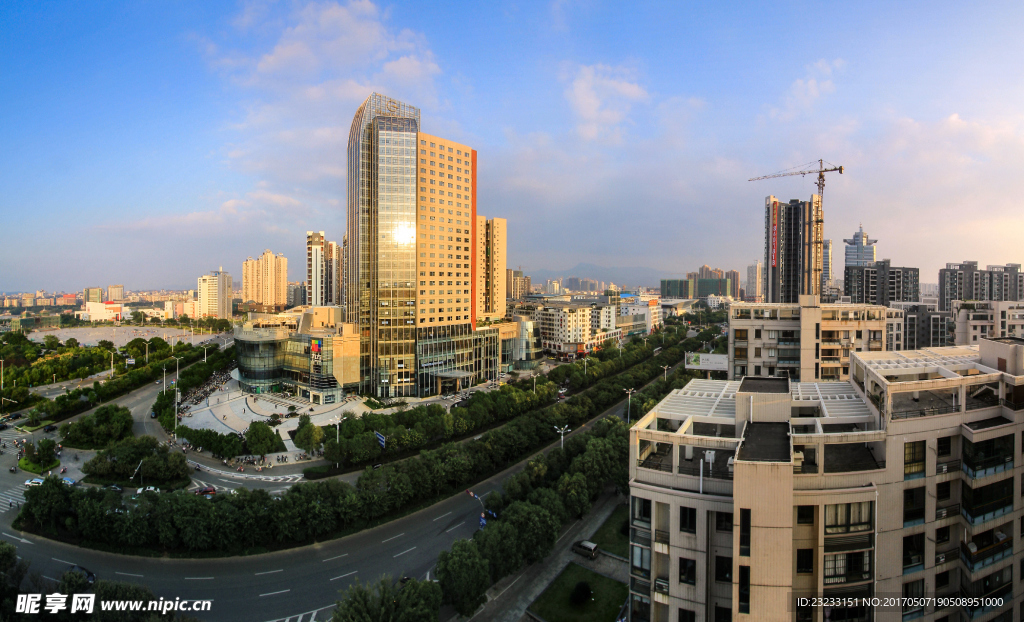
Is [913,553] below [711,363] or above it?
above

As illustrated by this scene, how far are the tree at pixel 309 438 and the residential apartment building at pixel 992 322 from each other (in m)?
52.1

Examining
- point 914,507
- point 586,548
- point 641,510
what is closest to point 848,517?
Answer: point 914,507

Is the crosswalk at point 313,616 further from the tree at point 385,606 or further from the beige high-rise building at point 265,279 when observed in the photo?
the beige high-rise building at point 265,279

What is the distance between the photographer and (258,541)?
71.1 ft

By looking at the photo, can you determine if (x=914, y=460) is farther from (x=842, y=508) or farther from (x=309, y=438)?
(x=309, y=438)

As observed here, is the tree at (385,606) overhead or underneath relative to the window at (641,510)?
underneath

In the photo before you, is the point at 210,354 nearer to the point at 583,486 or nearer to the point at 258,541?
the point at 258,541

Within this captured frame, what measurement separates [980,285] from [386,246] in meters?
91.0

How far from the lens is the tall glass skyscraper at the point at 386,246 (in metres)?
48.2

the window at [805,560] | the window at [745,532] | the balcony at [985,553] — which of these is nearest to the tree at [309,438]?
the window at [745,532]

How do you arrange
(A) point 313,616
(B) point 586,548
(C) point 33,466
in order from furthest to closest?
1. (C) point 33,466
2. (B) point 586,548
3. (A) point 313,616

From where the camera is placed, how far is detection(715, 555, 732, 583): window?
9641 mm

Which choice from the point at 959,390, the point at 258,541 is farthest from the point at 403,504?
the point at 959,390

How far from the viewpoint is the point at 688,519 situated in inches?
394
